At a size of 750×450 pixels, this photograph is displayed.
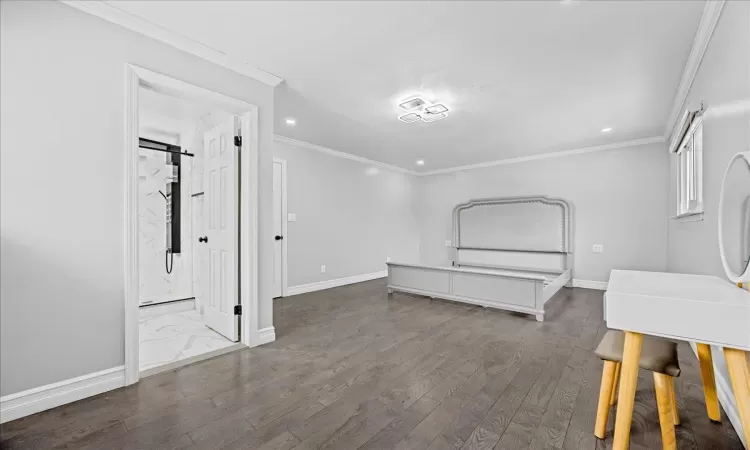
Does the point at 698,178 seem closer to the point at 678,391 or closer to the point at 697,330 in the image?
the point at 678,391

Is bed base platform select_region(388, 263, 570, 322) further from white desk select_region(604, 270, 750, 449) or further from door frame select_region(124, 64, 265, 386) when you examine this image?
door frame select_region(124, 64, 265, 386)

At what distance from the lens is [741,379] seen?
42.1 inches

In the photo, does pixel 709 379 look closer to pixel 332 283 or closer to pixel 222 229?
pixel 222 229

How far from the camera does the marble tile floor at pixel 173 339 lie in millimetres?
2551

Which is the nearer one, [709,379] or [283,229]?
[709,379]

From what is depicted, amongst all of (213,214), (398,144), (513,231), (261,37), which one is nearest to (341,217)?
(398,144)

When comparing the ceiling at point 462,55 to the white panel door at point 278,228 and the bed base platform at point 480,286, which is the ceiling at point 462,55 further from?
the bed base platform at point 480,286

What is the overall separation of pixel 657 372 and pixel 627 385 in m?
0.19

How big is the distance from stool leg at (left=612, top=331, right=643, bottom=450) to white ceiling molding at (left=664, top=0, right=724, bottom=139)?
2099mm

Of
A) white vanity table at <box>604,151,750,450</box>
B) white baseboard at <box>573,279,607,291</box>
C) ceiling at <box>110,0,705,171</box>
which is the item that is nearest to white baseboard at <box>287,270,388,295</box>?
ceiling at <box>110,0,705,171</box>

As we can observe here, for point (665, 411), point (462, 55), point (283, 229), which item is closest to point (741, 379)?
point (665, 411)

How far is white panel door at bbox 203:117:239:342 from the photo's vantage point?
9.31 feet

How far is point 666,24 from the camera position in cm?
211

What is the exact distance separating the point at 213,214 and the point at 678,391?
3.93 m
